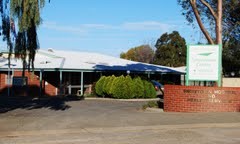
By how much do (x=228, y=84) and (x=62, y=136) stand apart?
3478 centimetres

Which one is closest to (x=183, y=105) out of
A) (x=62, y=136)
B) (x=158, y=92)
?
(x=62, y=136)

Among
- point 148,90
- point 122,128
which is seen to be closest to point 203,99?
point 122,128

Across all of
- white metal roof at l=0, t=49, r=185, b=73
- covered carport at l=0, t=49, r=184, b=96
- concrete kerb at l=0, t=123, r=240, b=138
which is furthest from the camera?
white metal roof at l=0, t=49, r=185, b=73

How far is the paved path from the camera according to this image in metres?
12.9

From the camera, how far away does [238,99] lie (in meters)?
21.4

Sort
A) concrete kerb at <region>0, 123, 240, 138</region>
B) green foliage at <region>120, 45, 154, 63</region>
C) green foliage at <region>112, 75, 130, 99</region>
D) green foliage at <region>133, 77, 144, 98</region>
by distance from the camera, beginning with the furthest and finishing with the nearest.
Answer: green foliage at <region>120, 45, 154, 63</region>, green foliage at <region>133, 77, 144, 98</region>, green foliage at <region>112, 75, 130, 99</region>, concrete kerb at <region>0, 123, 240, 138</region>

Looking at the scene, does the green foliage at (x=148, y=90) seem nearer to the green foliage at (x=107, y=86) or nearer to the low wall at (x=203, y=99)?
the green foliage at (x=107, y=86)

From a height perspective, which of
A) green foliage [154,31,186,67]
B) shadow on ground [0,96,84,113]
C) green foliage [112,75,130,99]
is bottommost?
shadow on ground [0,96,84,113]

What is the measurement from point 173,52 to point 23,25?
6166 cm

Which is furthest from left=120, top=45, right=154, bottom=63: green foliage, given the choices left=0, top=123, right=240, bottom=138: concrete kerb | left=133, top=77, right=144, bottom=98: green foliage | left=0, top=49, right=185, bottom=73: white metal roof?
left=0, top=123, right=240, bottom=138: concrete kerb

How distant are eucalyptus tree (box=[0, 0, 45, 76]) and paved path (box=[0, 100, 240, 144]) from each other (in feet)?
9.02

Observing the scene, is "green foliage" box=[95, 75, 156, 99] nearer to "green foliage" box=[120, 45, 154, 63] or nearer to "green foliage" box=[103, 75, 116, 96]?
"green foliage" box=[103, 75, 116, 96]

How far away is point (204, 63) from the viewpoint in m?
22.0

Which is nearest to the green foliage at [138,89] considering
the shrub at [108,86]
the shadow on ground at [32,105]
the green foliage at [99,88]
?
the shrub at [108,86]
